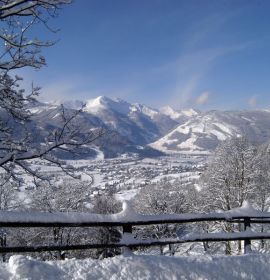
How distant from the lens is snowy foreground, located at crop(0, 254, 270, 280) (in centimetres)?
796

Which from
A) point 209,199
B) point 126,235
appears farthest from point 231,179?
point 126,235

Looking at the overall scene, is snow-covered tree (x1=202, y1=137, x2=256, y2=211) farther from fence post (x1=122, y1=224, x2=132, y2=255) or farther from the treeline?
fence post (x1=122, y1=224, x2=132, y2=255)

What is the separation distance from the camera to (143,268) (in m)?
9.04

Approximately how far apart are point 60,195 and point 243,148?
1754 centimetres

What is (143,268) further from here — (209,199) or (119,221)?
(209,199)

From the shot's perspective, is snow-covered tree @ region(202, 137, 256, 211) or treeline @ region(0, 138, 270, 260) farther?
snow-covered tree @ region(202, 137, 256, 211)

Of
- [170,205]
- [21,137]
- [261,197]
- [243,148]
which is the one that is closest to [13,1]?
[21,137]

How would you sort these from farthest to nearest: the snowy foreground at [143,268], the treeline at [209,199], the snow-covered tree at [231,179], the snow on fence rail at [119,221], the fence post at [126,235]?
the snow-covered tree at [231,179], the treeline at [209,199], the fence post at [126,235], the snow on fence rail at [119,221], the snowy foreground at [143,268]

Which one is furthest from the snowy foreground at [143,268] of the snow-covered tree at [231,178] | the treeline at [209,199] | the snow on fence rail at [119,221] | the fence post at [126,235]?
the snow-covered tree at [231,178]

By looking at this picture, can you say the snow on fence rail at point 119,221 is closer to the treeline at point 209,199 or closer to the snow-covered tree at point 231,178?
the treeline at point 209,199

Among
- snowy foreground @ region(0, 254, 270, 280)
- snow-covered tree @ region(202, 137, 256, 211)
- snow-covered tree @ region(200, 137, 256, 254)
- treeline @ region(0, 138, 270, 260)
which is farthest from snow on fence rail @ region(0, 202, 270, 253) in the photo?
snow-covered tree @ region(202, 137, 256, 211)

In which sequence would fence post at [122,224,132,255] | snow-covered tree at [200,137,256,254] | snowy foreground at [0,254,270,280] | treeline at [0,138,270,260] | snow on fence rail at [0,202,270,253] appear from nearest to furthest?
snowy foreground at [0,254,270,280] < snow on fence rail at [0,202,270,253] < fence post at [122,224,132,255] < treeline at [0,138,270,260] < snow-covered tree at [200,137,256,254]

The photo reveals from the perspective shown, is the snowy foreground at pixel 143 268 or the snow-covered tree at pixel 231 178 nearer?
the snowy foreground at pixel 143 268

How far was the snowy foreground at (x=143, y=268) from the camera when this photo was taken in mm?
7961
